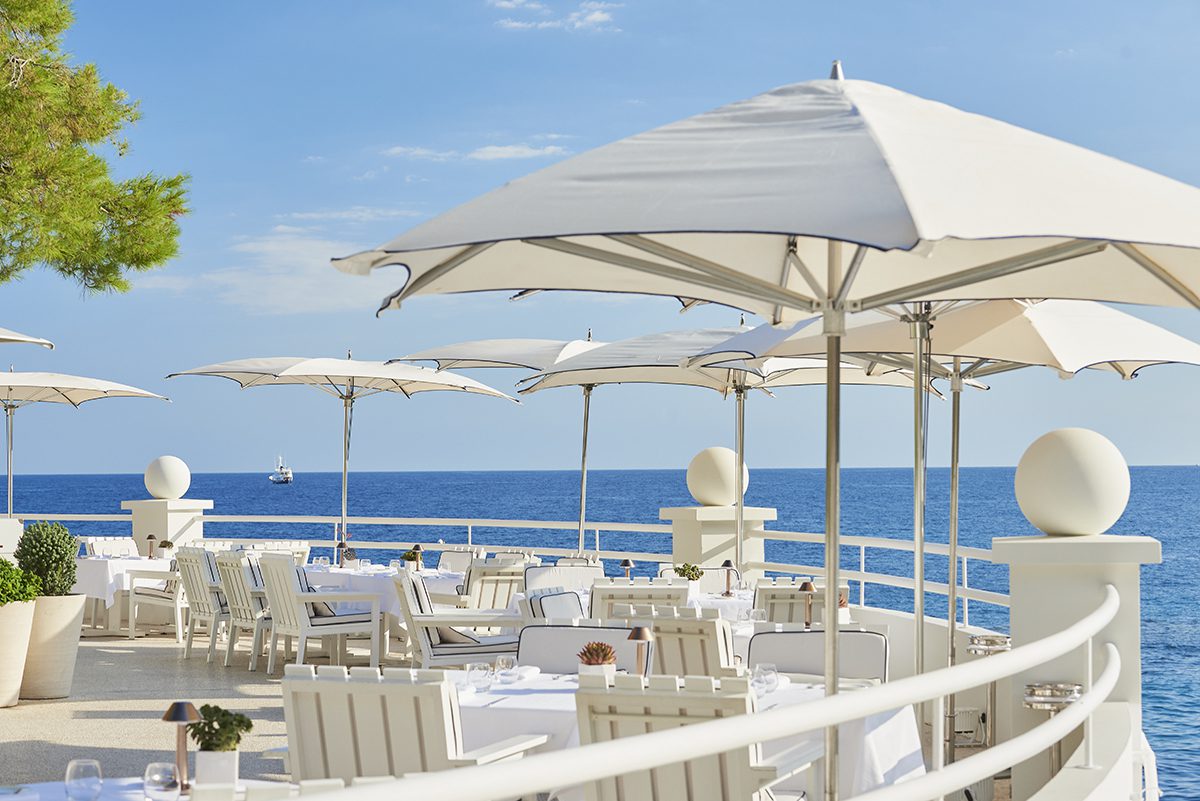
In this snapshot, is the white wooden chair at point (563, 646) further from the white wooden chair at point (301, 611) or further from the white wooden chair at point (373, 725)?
the white wooden chair at point (301, 611)

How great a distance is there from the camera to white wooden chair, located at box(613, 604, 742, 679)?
6699mm

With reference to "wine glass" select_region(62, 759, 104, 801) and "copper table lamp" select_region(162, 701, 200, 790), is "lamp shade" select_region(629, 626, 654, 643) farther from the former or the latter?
"wine glass" select_region(62, 759, 104, 801)

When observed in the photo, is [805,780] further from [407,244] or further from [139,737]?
[139,737]

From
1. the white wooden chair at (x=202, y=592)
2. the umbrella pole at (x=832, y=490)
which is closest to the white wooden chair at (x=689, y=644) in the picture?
the umbrella pole at (x=832, y=490)

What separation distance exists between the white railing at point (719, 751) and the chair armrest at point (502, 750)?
1.87 metres

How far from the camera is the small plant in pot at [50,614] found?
29.5 ft

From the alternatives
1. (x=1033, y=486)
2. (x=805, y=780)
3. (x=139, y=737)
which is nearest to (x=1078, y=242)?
(x=805, y=780)

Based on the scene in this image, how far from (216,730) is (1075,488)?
4.06 meters

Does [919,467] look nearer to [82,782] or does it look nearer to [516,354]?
[82,782]

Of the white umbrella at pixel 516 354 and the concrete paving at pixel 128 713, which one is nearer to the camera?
the concrete paving at pixel 128 713

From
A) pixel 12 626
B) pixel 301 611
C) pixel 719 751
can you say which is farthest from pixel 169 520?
pixel 719 751

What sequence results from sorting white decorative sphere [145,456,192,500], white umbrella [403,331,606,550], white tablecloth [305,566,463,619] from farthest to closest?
1. white decorative sphere [145,456,192,500]
2. white umbrella [403,331,606,550]
3. white tablecloth [305,566,463,619]

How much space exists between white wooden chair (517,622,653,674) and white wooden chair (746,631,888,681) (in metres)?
0.59

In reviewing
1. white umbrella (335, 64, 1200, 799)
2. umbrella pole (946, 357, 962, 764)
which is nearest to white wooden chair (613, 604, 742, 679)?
umbrella pole (946, 357, 962, 764)
